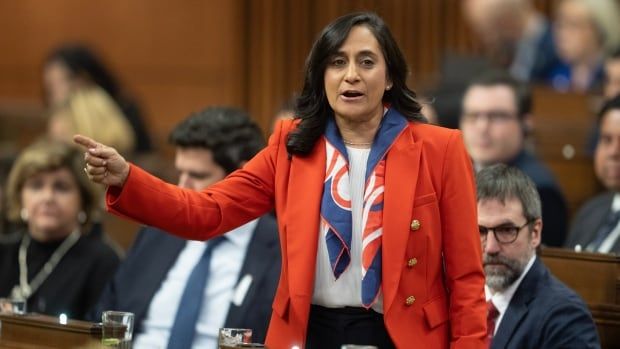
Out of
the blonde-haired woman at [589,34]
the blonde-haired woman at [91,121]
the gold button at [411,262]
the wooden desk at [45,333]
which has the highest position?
the blonde-haired woman at [589,34]

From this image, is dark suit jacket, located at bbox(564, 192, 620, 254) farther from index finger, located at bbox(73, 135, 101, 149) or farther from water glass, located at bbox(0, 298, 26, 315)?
index finger, located at bbox(73, 135, 101, 149)

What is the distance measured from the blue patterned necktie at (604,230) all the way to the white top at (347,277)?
1649 mm

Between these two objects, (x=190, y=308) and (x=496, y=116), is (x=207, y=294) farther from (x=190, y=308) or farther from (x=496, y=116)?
(x=496, y=116)

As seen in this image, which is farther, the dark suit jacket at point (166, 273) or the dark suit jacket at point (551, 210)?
the dark suit jacket at point (551, 210)

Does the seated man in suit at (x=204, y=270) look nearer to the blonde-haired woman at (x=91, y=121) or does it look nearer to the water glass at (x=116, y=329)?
the water glass at (x=116, y=329)

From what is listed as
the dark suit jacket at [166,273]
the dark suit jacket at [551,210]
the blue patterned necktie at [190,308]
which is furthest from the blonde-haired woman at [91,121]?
the blue patterned necktie at [190,308]

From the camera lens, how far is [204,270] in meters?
4.19

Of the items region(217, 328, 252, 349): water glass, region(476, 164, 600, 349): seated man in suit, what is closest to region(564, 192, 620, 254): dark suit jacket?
region(476, 164, 600, 349): seated man in suit

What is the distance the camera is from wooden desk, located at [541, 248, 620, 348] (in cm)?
371

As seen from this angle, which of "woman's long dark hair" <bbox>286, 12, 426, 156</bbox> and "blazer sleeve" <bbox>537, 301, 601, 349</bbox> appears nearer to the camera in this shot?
"woman's long dark hair" <bbox>286, 12, 426, 156</bbox>

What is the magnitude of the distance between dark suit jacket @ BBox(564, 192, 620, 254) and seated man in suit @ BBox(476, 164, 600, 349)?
0.98m

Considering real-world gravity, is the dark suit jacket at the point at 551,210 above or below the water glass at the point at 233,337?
above

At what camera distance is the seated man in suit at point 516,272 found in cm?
344

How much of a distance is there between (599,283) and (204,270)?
125 cm
